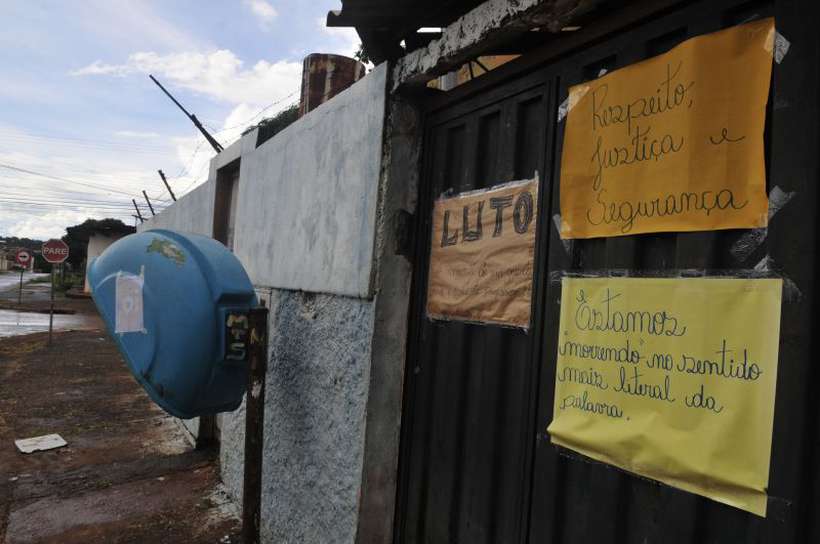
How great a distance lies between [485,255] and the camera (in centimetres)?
240

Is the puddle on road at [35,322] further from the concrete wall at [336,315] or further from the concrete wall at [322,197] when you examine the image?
the concrete wall at [336,315]

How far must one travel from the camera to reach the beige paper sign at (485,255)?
221cm

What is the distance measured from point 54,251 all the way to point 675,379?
18.3m

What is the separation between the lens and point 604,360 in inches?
70.8

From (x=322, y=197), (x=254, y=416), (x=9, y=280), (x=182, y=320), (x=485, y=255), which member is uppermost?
(x=322, y=197)

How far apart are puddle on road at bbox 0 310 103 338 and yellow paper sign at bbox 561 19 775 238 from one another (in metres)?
17.5

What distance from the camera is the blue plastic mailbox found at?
3.14 metres

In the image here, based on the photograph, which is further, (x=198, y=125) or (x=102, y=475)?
(x=198, y=125)

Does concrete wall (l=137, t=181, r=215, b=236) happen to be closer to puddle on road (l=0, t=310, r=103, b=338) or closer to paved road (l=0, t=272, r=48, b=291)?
puddle on road (l=0, t=310, r=103, b=338)

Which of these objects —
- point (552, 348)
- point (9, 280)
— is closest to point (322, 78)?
point (552, 348)

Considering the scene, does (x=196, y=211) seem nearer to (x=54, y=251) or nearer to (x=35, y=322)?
(x=54, y=251)

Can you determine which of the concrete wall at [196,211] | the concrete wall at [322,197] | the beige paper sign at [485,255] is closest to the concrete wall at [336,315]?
the concrete wall at [322,197]

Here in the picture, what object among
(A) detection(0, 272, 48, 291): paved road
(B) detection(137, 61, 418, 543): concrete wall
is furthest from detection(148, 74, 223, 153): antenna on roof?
(A) detection(0, 272, 48, 291): paved road

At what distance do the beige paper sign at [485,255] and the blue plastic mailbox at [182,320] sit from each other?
121 cm
